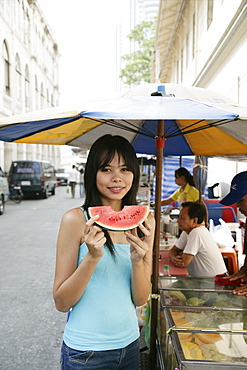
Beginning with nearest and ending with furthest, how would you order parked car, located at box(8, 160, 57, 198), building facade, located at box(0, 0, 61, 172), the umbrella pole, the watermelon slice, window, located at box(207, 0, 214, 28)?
the watermelon slice < the umbrella pole < window, located at box(207, 0, 214, 28) < parked car, located at box(8, 160, 57, 198) < building facade, located at box(0, 0, 61, 172)

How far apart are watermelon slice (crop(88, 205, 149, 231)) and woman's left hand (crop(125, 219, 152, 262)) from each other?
51mm

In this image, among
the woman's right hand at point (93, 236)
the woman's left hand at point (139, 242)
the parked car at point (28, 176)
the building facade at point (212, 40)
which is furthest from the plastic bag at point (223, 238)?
the parked car at point (28, 176)

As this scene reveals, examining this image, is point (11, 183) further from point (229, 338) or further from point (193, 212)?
point (229, 338)

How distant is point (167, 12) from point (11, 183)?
1206 centimetres

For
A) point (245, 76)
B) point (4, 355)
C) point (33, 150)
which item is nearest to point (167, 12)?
point (245, 76)

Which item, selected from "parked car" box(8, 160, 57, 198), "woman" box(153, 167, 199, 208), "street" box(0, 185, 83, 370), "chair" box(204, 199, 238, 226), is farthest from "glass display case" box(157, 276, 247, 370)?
"parked car" box(8, 160, 57, 198)

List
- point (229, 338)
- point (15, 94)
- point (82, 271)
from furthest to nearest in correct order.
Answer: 1. point (15, 94)
2. point (229, 338)
3. point (82, 271)

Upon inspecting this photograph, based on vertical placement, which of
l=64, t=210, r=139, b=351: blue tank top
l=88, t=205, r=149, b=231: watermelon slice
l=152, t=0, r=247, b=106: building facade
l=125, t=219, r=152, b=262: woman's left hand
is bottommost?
l=64, t=210, r=139, b=351: blue tank top

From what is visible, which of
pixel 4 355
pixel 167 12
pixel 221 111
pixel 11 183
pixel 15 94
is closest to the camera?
pixel 221 111

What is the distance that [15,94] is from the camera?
28.5 metres

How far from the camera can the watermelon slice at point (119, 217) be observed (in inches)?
71.6

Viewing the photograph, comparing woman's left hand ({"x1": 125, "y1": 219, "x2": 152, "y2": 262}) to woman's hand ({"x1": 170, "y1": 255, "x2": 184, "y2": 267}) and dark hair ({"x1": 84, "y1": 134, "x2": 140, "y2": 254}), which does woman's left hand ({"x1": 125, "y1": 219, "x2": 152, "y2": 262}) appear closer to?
dark hair ({"x1": 84, "y1": 134, "x2": 140, "y2": 254})

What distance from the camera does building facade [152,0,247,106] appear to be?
7891mm

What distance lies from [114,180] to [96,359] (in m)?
0.98
